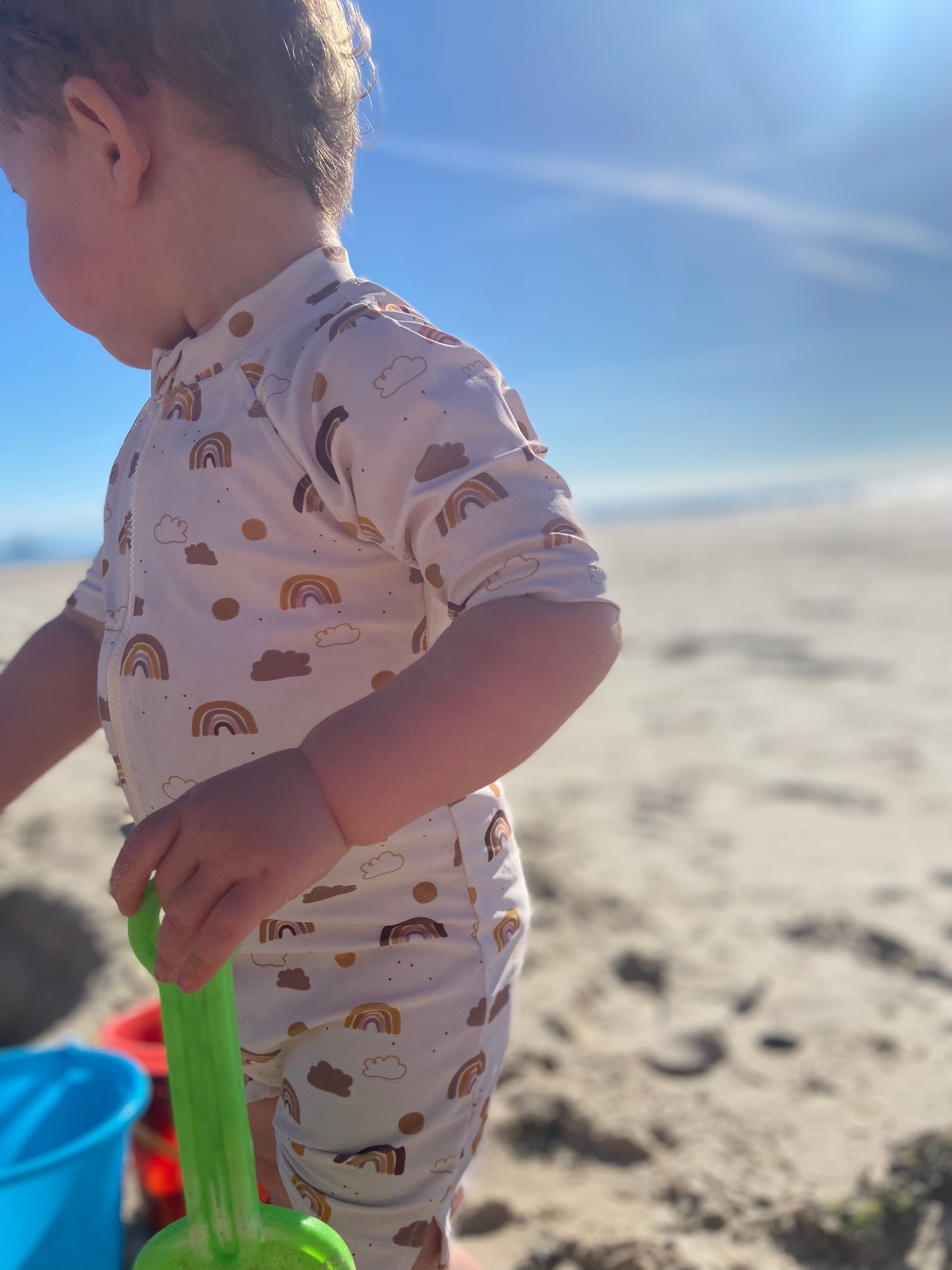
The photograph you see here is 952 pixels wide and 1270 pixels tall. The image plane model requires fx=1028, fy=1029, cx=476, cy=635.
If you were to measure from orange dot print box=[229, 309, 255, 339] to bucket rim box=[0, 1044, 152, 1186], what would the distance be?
94 cm

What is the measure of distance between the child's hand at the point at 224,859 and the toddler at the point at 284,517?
0.20m

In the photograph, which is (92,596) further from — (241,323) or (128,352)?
(241,323)

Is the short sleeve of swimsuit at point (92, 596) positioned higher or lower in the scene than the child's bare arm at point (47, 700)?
higher

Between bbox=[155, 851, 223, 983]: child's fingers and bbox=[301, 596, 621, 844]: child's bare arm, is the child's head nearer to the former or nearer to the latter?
bbox=[301, 596, 621, 844]: child's bare arm

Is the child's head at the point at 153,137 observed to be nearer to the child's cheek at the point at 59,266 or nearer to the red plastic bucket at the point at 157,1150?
the child's cheek at the point at 59,266

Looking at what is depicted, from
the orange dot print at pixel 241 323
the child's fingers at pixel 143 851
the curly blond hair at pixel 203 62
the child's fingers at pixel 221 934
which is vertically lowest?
the child's fingers at pixel 221 934

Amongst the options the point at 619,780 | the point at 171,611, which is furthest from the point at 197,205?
the point at 619,780

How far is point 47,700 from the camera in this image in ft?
3.96

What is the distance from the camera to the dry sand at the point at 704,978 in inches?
61.8

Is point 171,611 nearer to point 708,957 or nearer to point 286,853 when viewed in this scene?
point 286,853

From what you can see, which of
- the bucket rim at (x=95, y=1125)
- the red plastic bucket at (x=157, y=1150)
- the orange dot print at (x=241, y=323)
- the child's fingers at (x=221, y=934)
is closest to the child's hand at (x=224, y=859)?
the child's fingers at (x=221, y=934)

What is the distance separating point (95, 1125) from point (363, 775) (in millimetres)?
977

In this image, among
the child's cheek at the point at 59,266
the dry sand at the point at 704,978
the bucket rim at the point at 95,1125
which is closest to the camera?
the child's cheek at the point at 59,266

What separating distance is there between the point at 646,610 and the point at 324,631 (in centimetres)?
741
